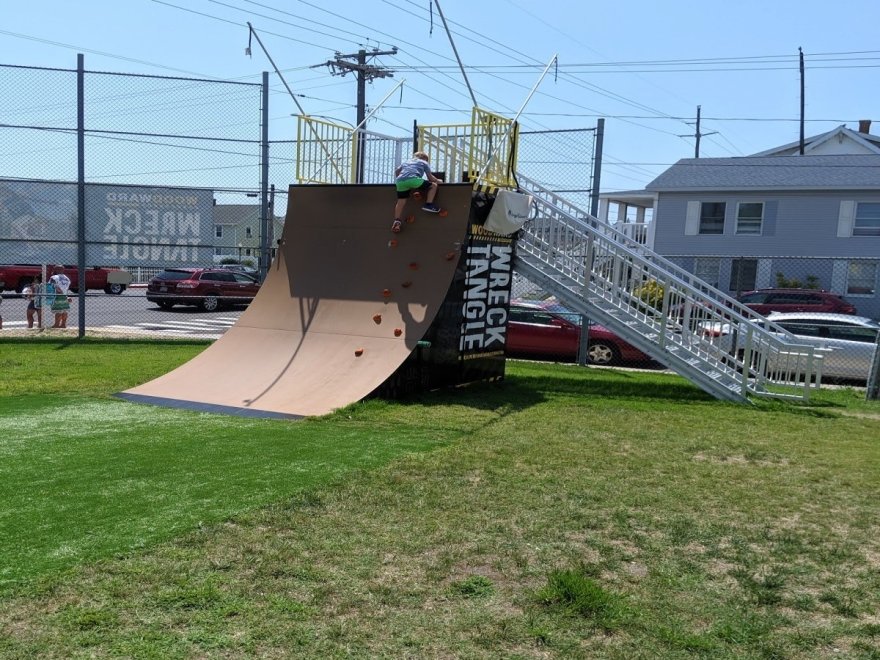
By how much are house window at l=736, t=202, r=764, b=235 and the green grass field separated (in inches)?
952

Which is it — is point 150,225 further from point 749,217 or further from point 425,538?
point 749,217

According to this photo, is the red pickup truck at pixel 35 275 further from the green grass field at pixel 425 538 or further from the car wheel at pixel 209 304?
the green grass field at pixel 425 538

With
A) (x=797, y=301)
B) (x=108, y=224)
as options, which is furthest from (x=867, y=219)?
(x=108, y=224)

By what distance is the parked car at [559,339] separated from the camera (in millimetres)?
15438

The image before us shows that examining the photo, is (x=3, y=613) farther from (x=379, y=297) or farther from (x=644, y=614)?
(x=379, y=297)

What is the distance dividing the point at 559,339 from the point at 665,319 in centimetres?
498

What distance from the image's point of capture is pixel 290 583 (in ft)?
13.0

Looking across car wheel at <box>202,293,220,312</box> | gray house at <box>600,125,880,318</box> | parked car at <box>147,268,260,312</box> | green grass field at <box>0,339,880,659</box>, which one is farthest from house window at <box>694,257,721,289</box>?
green grass field at <box>0,339,880,659</box>

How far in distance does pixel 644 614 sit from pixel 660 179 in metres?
30.9

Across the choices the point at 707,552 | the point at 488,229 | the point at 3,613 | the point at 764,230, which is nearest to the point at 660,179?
the point at 764,230

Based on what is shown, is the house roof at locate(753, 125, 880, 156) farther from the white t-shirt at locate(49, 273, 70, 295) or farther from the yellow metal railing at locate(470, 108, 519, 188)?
the white t-shirt at locate(49, 273, 70, 295)

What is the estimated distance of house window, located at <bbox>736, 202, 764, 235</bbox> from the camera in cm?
3071

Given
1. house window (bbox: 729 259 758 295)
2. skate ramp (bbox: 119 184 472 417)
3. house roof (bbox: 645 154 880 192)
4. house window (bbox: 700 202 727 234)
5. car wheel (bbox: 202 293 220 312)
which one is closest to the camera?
skate ramp (bbox: 119 184 472 417)

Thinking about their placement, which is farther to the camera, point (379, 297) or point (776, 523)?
point (379, 297)
